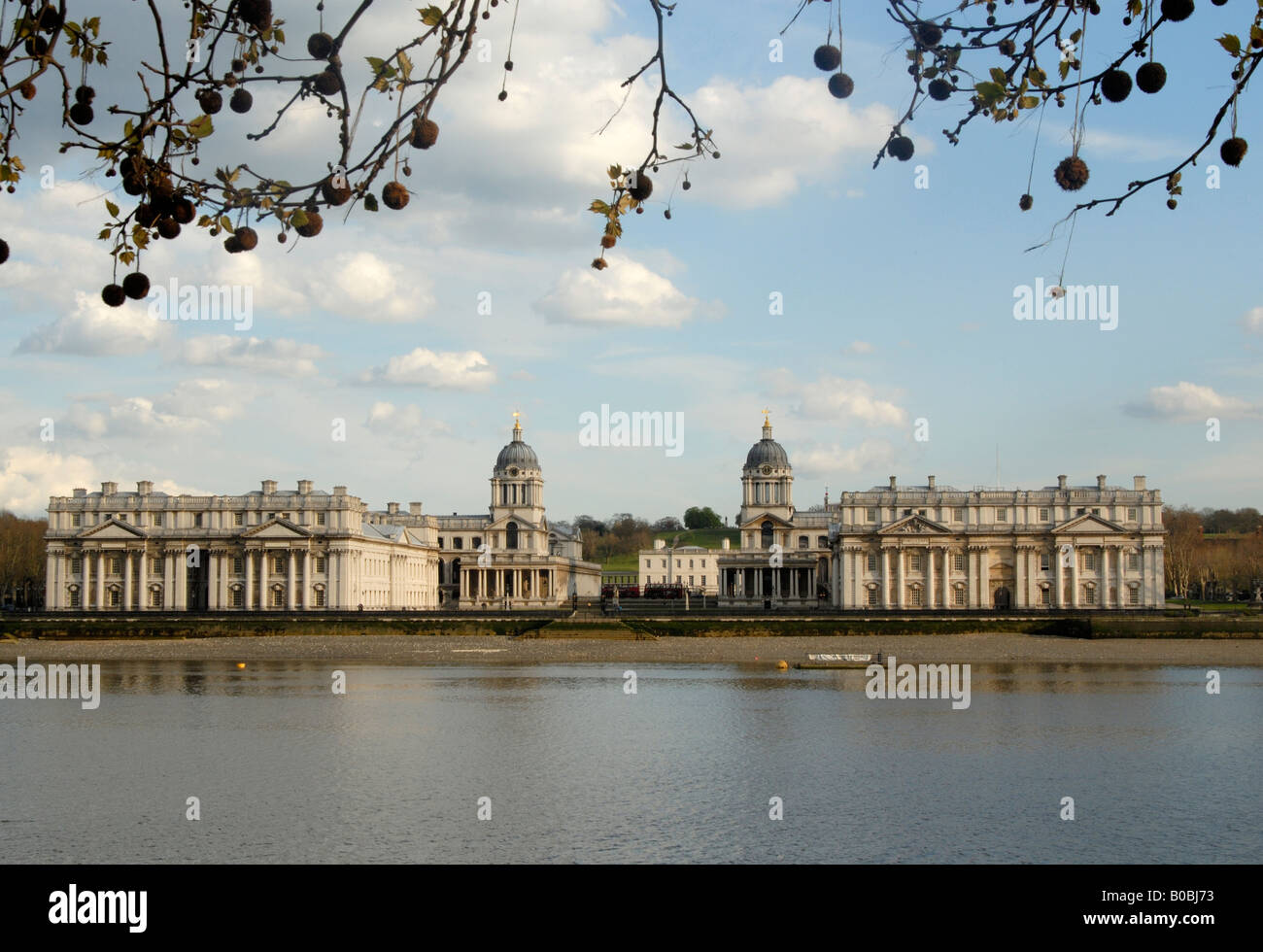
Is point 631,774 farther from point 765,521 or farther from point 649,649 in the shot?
point 765,521

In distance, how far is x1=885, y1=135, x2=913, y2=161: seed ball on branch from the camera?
522 cm

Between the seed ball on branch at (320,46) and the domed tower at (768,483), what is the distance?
112 metres

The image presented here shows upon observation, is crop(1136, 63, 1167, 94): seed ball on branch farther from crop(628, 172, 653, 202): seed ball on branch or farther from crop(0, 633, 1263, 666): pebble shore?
crop(0, 633, 1263, 666): pebble shore

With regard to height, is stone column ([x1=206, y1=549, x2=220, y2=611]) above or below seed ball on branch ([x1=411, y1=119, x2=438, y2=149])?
below

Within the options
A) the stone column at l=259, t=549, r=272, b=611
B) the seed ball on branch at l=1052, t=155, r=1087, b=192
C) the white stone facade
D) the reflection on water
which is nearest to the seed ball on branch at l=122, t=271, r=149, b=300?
the seed ball on branch at l=1052, t=155, r=1087, b=192

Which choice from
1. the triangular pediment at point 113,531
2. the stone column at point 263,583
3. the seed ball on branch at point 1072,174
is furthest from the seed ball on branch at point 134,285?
the triangular pediment at point 113,531

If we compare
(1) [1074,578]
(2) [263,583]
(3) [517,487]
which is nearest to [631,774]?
(1) [1074,578]

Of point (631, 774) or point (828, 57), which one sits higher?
point (828, 57)

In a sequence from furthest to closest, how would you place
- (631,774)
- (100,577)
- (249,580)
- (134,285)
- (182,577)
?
(182,577) → (249,580) → (100,577) → (631,774) → (134,285)

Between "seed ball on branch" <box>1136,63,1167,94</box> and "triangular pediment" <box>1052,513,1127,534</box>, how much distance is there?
94.0 metres

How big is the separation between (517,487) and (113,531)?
3913cm

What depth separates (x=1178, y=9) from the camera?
15.1 feet
